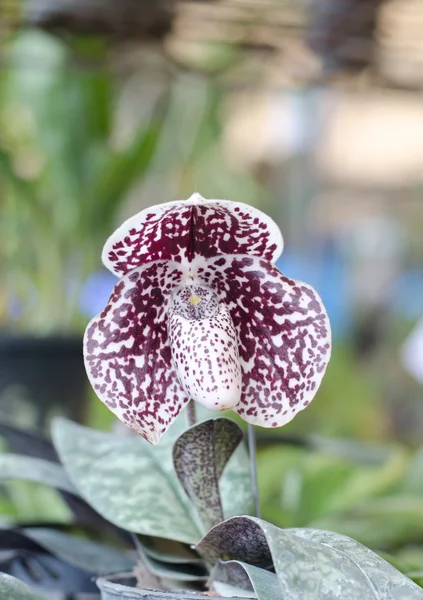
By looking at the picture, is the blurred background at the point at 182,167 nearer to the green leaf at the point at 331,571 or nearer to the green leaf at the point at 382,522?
the green leaf at the point at 382,522

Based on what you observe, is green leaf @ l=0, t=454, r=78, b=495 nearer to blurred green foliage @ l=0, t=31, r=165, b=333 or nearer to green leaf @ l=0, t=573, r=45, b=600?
green leaf @ l=0, t=573, r=45, b=600

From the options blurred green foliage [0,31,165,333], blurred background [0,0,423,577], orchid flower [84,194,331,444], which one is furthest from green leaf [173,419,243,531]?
blurred green foliage [0,31,165,333]

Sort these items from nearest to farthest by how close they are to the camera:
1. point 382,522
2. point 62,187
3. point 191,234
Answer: point 191,234 → point 382,522 → point 62,187

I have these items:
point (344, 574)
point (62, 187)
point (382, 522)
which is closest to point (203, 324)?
point (344, 574)

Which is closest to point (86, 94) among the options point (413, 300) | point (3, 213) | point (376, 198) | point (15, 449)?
point (3, 213)

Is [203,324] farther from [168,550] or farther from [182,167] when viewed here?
[182,167]

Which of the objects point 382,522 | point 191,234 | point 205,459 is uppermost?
point 191,234
